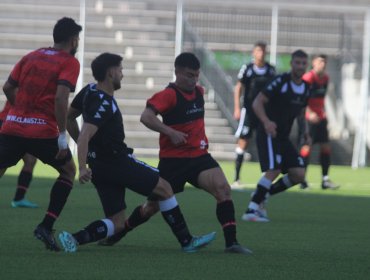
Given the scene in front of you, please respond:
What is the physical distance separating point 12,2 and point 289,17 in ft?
23.5

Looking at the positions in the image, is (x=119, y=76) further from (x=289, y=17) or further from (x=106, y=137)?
(x=289, y=17)

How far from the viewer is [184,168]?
9.15 meters

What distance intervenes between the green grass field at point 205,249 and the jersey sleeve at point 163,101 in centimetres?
111

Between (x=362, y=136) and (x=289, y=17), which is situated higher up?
(x=289, y=17)

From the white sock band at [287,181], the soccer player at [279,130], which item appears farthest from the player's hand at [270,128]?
the white sock band at [287,181]

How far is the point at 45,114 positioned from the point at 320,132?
1012 centimetres

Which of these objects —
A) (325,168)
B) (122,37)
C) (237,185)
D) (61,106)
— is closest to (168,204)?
(61,106)

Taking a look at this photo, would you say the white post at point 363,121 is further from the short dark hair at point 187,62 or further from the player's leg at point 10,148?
the player's leg at point 10,148

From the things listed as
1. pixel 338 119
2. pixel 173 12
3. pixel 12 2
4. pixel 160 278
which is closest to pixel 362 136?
pixel 338 119

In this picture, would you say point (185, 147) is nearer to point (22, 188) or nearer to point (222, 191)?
point (222, 191)

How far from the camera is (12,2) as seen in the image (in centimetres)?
2836

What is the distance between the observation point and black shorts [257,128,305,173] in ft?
39.4

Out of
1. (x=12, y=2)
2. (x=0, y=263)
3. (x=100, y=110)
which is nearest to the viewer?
(x=0, y=263)

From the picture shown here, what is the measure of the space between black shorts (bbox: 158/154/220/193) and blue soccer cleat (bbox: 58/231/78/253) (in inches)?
44.5
